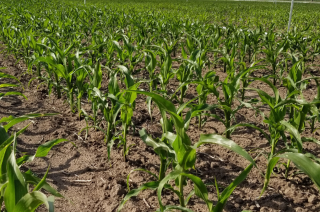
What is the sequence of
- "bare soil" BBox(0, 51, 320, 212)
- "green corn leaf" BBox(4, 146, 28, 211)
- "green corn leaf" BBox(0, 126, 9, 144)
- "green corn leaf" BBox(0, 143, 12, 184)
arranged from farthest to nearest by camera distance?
"bare soil" BBox(0, 51, 320, 212), "green corn leaf" BBox(0, 126, 9, 144), "green corn leaf" BBox(0, 143, 12, 184), "green corn leaf" BBox(4, 146, 28, 211)

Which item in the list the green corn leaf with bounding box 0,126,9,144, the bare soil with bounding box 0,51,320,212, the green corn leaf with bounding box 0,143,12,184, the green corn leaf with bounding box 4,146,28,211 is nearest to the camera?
the green corn leaf with bounding box 4,146,28,211

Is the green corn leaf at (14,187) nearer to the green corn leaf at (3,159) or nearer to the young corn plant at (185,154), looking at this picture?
the green corn leaf at (3,159)

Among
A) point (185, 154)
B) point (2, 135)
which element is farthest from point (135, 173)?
point (2, 135)

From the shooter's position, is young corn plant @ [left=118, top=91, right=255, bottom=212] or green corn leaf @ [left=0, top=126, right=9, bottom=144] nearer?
young corn plant @ [left=118, top=91, right=255, bottom=212]

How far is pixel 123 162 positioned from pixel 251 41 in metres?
3.50

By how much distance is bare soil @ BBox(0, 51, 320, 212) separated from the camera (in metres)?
1.96

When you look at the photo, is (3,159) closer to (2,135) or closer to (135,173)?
(2,135)

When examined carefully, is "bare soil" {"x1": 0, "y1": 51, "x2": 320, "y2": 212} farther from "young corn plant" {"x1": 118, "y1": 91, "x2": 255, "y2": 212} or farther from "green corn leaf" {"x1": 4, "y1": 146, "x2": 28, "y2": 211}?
"green corn leaf" {"x1": 4, "y1": 146, "x2": 28, "y2": 211}

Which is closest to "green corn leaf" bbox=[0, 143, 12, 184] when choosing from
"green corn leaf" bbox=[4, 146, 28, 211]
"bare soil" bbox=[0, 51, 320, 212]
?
"green corn leaf" bbox=[4, 146, 28, 211]

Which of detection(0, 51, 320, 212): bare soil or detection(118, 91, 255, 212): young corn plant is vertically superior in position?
detection(118, 91, 255, 212): young corn plant

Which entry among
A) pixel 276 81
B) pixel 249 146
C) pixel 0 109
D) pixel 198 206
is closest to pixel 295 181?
pixel 249 146

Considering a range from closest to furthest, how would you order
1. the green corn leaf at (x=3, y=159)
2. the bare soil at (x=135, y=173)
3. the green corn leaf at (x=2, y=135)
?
the green corn leaf at (x=3, y=159) → the green corn leaf at (x=2, y=135) → the bare soil at (x=135, y=173)

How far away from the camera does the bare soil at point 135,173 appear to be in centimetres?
196

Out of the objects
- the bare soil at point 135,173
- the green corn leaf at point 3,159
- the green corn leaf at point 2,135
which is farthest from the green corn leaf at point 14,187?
the bare soil at point 135,173
